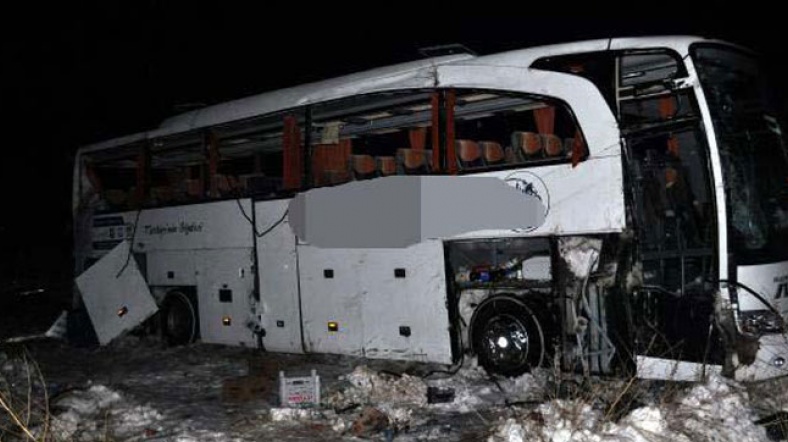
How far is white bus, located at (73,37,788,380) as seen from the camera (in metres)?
6.27

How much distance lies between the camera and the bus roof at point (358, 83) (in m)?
6.64

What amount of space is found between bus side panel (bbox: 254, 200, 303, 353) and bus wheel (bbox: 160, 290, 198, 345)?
1857mm

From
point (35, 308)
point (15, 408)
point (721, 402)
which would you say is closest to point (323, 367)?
point (15, 408)

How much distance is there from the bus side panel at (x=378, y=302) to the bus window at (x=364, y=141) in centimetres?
103

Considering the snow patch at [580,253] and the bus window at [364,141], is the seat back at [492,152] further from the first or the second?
the snow patch at [580,253]

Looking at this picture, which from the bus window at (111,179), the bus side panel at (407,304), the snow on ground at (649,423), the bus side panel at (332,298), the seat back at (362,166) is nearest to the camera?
the snow on ground at (649,423)

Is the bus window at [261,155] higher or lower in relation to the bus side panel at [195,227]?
higher

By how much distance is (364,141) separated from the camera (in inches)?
374

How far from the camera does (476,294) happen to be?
7.85 m

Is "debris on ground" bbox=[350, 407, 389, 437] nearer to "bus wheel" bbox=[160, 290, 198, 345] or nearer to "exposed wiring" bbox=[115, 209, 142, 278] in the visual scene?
"bus wheel" bbox=[160, 290, 198, 345]

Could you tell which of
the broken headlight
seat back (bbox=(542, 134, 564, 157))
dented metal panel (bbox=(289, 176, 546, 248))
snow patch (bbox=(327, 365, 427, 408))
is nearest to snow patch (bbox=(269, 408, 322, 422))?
snow patch (bbox=(327, 365, 427, 408))

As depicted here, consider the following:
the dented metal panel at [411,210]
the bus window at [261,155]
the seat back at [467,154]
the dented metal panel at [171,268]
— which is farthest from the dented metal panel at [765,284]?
the dented metal panel at [171,268]

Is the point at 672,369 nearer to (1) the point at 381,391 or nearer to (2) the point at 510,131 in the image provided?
(1) the point at 381,391

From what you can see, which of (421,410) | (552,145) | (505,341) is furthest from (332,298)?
(552,145)
